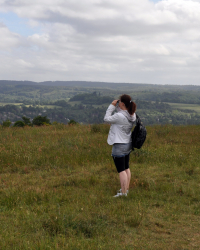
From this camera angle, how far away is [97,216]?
4344 millimetres

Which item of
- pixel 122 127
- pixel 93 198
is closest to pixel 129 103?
pixel 122 127

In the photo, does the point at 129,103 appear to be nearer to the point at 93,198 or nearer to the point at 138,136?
the point at 138,136

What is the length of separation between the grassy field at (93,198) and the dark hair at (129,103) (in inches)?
75.0

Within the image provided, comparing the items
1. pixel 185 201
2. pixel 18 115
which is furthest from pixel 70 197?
pixel 18 115

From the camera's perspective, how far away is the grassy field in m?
3.66

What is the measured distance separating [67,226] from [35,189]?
1983 millimetres

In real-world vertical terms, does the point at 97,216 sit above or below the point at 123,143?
below

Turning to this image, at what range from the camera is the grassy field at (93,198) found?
3.66 meters

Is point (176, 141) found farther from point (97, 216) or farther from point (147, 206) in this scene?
point (97, 216)

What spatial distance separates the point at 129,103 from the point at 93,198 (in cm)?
217

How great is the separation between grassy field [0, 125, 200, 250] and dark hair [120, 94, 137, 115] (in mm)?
1905

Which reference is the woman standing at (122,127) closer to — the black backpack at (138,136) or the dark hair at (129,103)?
the dark hair at (129,103)

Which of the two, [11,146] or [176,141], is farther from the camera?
[176,141]

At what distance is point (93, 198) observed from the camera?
17.3ft
